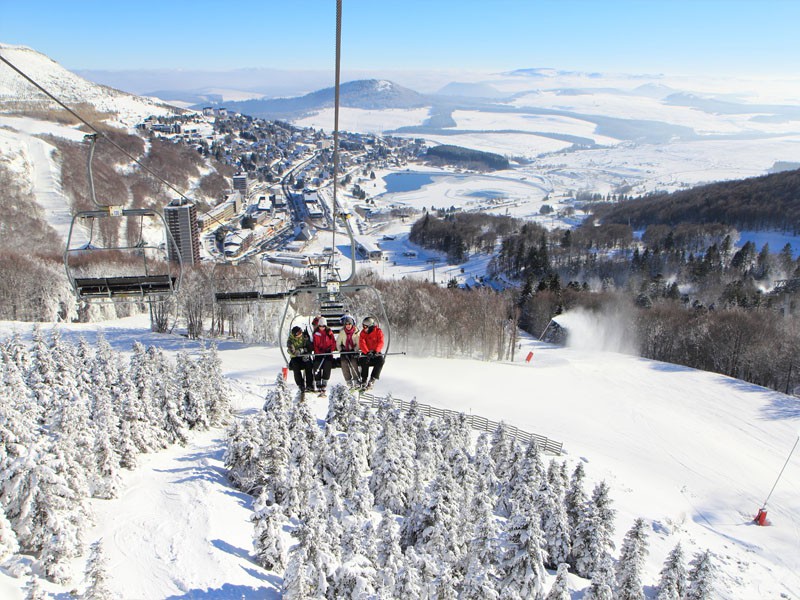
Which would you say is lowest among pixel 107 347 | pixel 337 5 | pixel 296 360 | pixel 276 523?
pixel 276 523

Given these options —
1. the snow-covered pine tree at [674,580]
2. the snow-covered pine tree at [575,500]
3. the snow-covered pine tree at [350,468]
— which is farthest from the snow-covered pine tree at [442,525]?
the snow-covered pine tree at [674,580]

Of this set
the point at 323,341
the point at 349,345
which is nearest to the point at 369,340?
the point at 349,345

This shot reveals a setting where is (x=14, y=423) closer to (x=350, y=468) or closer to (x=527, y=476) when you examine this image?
(x=350, y=468)

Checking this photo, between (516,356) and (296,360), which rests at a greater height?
(296,360)

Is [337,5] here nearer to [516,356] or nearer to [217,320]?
[516,356]

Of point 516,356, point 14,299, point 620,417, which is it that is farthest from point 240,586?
point 14,299

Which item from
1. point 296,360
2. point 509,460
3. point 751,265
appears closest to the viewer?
point 296,360

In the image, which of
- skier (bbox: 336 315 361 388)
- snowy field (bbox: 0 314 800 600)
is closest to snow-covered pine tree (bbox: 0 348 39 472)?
snowy field (bbox: 0 314 800 600)
